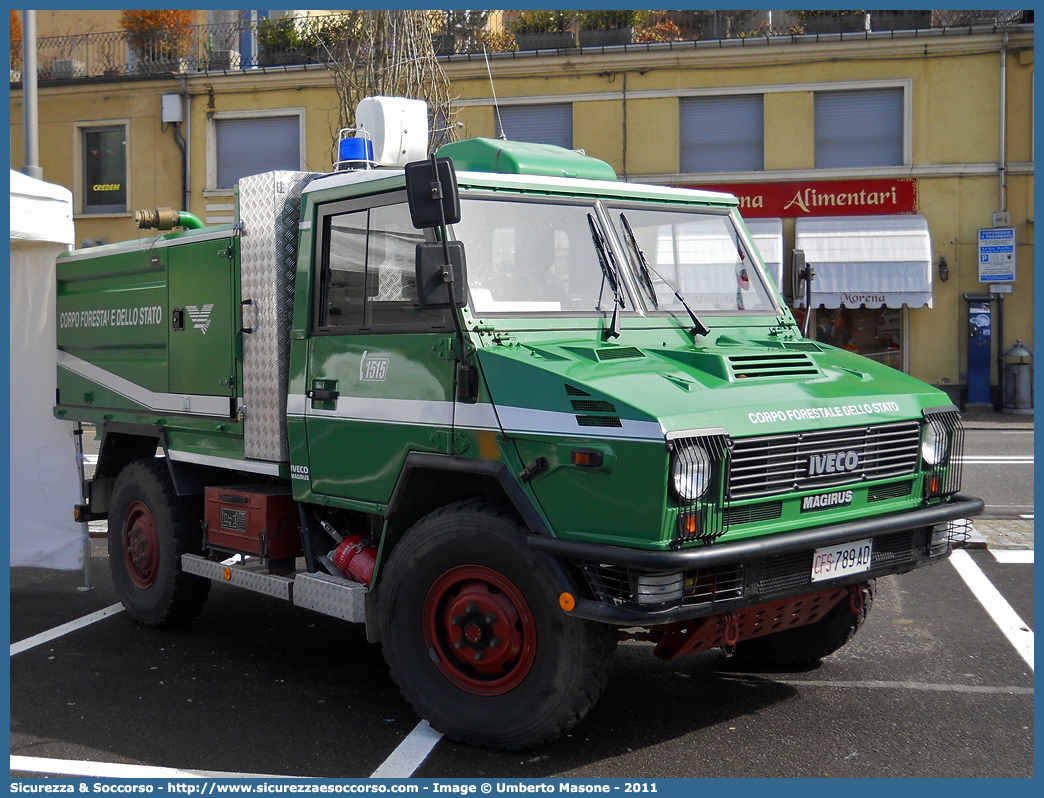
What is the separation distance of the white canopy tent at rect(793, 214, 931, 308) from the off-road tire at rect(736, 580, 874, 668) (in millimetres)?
16416

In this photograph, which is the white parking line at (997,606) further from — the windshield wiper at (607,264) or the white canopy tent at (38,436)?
the white canopy tent at (38,436)

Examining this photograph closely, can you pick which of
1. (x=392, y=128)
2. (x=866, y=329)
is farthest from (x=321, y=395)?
(x=866, y=329)

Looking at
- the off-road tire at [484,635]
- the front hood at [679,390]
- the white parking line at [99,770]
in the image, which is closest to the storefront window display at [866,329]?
the front hood at [679,390]

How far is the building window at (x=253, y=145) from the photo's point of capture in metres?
24.3

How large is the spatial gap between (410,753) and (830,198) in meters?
19.9

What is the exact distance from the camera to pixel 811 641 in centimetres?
570

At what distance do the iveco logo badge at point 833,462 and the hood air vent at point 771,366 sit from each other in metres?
0.45

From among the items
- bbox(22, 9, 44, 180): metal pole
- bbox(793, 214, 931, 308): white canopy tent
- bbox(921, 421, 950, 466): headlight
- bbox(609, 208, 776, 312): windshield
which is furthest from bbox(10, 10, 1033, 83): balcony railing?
bbox(921, 421, 950, 466): headlight

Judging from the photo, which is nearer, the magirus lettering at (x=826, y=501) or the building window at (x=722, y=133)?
the magirus lettering at (x=826, y=501)

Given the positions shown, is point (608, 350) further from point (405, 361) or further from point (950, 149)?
point (950, 149)

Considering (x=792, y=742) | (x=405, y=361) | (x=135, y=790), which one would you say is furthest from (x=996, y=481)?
(x=135, y=790)

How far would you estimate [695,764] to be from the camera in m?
4.45

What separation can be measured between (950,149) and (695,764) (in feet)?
66.8

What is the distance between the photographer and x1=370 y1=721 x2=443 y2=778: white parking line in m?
4.37
